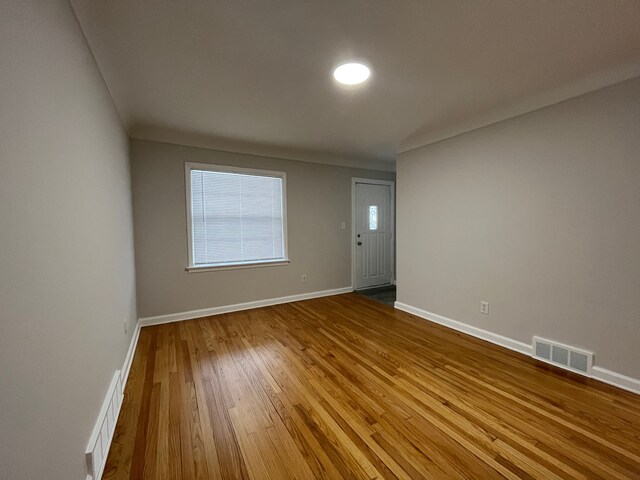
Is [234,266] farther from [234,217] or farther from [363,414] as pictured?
[363,414]

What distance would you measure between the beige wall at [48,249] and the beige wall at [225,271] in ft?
5.61

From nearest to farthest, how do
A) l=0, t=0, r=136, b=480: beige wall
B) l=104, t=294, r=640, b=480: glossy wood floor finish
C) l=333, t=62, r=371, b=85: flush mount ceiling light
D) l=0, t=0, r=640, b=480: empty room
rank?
l=0, t=0, r=136, b=480: beige wall
l=0, t=0, r=640, b=480: empty room
l=104, t=294, r=640, b=480: glossy wood floor finish
l=333, t=62, r=371, b=85: flush mount ceiling light

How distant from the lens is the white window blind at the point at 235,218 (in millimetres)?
3479

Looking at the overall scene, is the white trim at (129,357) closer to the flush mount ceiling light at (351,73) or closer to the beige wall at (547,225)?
the flush mount ceiling light at (351,73)

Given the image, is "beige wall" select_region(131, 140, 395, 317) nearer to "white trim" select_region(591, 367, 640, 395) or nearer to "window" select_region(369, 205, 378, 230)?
"window" select_region(369, 205, 378, 230)

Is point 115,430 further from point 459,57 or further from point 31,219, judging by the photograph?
point 459,57

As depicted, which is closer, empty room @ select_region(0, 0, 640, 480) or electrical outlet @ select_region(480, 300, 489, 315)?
empty room @ select_region(0, 0, 640, 480)

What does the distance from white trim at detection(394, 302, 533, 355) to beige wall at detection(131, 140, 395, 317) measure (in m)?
1.47

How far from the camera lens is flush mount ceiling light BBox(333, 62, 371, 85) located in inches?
72.2

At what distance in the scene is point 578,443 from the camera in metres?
1.45

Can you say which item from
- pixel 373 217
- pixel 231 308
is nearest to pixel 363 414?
pixel 231 308

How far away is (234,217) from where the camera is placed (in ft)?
12.1

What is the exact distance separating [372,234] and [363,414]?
3597 millimetres

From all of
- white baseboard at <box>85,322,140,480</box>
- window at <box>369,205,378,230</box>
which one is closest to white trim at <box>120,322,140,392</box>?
white baseboard at <box>85,322,140,480</box>
